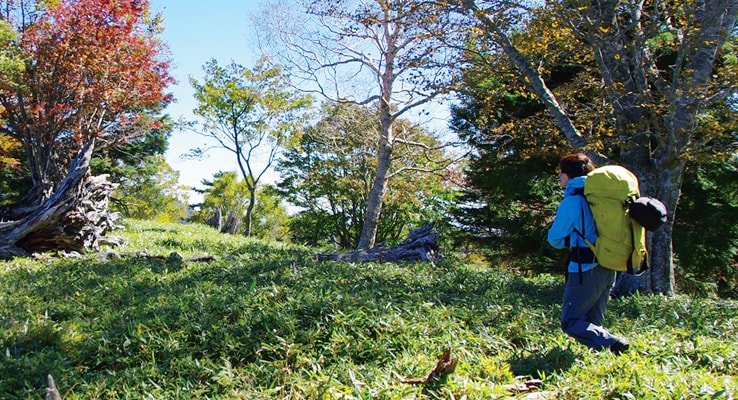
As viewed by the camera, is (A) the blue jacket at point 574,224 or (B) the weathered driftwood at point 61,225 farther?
(B) the weathered driftwood at point 61,225

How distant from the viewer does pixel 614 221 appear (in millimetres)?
3541

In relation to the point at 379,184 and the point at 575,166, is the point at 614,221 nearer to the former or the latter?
the point at 575,166

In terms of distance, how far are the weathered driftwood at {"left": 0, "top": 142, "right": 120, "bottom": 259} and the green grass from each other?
228 centimetres

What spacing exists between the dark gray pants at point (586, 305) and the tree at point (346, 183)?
14.3m

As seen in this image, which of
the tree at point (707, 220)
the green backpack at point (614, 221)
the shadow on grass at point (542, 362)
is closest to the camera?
the shadow on grass at point (542, 362)

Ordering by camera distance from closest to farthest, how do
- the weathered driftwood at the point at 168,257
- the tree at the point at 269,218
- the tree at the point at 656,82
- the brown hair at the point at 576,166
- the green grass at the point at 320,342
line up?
the green grass at the point at 320,342
the brown hair at the point at 576,166
the tree at the point at 656,82
the weathered driftwood at the point at 168,257
the tree at the point at 269,218

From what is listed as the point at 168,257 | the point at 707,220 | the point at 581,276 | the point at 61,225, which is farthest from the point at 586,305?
the point at 707,220

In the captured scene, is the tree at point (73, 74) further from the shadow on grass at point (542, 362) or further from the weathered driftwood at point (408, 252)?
the shadow on grass at point (542, 362)

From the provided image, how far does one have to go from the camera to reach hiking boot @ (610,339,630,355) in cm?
357

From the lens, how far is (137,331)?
350 cm

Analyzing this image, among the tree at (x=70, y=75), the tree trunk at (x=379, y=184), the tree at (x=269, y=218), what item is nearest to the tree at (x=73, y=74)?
the tree at (x=70, y=75)

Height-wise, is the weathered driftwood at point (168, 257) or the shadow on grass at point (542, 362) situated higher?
the weathered driftwood at point (168, 257)

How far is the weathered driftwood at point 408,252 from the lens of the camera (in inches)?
323

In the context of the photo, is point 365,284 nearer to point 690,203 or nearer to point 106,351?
point 106,351
